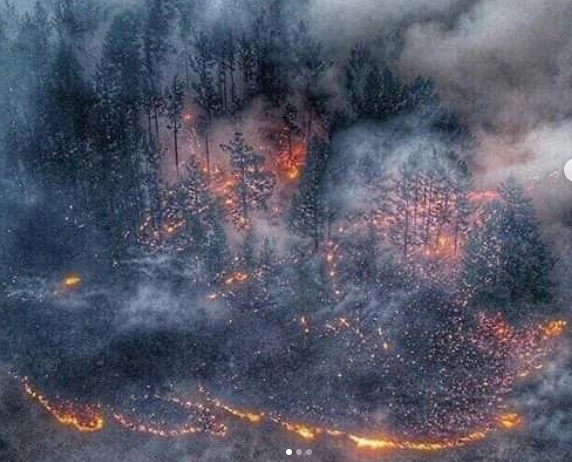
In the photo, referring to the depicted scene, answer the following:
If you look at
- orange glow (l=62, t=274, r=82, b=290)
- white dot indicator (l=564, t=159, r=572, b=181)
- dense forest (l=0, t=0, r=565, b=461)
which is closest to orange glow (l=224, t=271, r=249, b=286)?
dense forest (l=0, t=0, r=565, b=461)

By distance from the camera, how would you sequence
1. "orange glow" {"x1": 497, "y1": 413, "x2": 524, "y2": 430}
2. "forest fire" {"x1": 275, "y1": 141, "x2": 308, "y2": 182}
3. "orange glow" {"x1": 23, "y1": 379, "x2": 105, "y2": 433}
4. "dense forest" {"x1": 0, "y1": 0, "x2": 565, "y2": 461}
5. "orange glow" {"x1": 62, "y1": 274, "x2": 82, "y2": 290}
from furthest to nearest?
"forest fire" {"x1": 275, "y1": 141, "x2": 308, "y2": 182}
"orange glow" {"x1": 62, "y1": 274, "x2": 82, "y2": 290}
"dense forest" {"x1": 0, "y1": 0, "x2": 565, "y2": 461}
"orange glow" {"x1": 23, "y1": 379, "x2": 105, "y2": 433}
"orange glow" {"x1": 497, "y1": 413, "x2": 524, "y2": 430}

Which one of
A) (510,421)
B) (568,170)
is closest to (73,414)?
(510,421)

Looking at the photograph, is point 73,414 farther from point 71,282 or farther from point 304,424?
point 304,424

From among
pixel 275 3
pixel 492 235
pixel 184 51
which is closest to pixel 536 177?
pixel 492 235

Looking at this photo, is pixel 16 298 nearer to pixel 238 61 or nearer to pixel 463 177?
pixel 238 61

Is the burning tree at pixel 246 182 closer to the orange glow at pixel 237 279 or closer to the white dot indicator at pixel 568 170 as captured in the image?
the orange glow at pixel 237 279

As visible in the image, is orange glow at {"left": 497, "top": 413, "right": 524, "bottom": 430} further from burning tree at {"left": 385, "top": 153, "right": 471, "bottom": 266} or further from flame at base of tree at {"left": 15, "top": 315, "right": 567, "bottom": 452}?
burning tree at {"left": 385, "top": 153, "right": 471, "bottom": 266}
